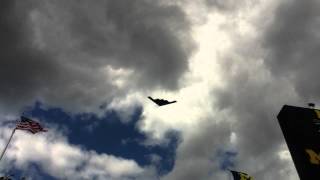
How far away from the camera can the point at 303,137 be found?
3059cm

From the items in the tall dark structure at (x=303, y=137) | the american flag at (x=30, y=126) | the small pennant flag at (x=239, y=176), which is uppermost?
the american flag at (x=30, y=126)

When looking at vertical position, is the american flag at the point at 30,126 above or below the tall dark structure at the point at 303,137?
above

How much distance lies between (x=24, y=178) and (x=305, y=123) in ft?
197

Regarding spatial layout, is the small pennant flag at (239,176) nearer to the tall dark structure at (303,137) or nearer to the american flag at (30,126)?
the tall dark structure at (303,137)

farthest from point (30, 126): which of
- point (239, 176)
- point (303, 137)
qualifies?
point (303, 137)

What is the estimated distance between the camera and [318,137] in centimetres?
3061

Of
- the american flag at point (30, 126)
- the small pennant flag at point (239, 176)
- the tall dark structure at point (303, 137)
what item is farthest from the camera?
the american flag at point (30, 126)

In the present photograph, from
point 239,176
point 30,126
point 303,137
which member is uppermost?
point 30,126

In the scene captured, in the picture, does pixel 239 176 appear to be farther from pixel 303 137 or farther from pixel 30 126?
pixel 30 126

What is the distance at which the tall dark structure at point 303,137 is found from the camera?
1142 inches

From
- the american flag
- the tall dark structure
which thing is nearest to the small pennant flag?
the tall dark structure

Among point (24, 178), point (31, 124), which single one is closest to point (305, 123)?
point (31, 124)

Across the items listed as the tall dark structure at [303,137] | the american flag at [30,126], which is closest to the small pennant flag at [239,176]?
the tall dark structure at [303,137]

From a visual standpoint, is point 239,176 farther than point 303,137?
Yes
